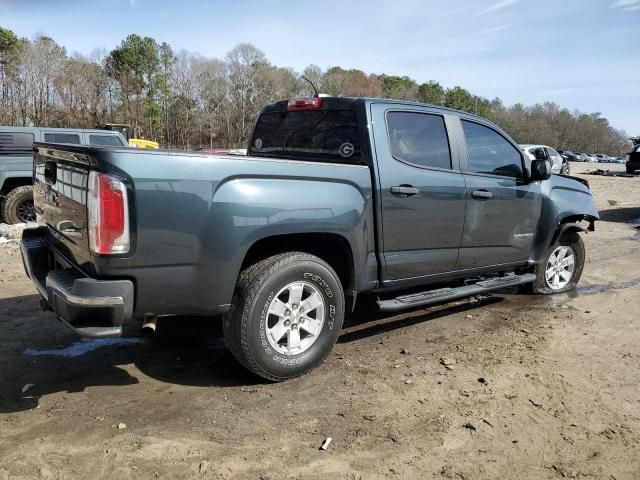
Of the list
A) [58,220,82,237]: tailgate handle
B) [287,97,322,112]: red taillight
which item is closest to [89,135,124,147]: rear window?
[287,97,322,112]: red taillight

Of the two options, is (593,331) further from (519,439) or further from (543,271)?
(519,439)

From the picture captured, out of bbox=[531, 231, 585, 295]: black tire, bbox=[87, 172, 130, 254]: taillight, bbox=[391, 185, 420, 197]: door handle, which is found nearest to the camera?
bbox=[87, 172, 130, 254]: taillight

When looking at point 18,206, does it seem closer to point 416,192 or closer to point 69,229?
point 69,229

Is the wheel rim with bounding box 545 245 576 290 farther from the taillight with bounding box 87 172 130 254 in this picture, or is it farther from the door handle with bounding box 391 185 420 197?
the taillight with bounding box 87 172 130 254

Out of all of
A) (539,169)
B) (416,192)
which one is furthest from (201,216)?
(539,169)

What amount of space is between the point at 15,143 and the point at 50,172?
739 cm

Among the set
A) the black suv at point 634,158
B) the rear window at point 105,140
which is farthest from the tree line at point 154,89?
the rear window at point 105,140

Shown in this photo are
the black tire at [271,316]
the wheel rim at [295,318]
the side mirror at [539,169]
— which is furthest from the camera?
the side mirror at [539,169]

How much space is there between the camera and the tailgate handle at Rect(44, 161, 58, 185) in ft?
12.1

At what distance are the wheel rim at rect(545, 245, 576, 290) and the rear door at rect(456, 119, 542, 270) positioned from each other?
674 mm

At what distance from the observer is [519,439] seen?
3000 millimetres

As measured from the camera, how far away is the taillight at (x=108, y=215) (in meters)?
2.92

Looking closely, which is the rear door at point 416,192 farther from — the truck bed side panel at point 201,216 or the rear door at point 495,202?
the truck bed side panel at point 201,216

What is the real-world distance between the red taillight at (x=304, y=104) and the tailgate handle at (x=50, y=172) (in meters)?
2.04
